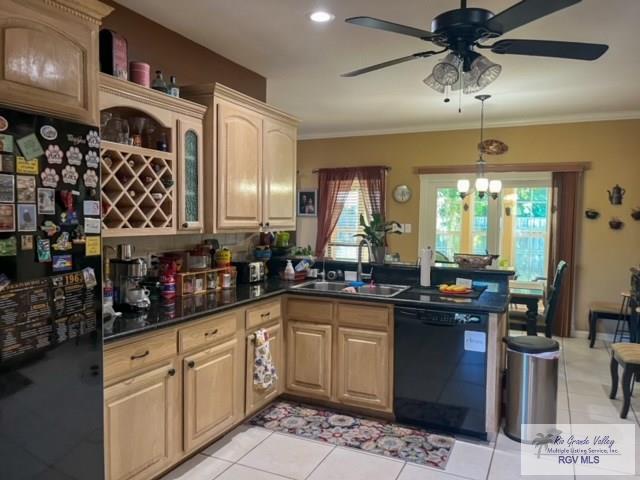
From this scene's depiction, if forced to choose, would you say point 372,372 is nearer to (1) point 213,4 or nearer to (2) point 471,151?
(1) point 213,4

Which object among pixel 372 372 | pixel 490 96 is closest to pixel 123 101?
pixel 372 372

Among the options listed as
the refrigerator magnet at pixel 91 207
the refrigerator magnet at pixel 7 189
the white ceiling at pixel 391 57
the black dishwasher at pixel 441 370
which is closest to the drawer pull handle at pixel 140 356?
the refrigerator magnet at pixel 91 207

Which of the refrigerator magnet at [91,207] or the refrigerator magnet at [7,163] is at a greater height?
the refrigerator magnet at [7,163]

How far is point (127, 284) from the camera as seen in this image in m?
2.72

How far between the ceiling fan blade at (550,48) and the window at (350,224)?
15.1ft

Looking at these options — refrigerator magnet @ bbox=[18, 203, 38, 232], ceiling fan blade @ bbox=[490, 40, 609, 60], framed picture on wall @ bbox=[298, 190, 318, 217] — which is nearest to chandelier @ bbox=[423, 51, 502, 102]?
ceiling fan blade @ bbox=[490, 40, 609, 60]

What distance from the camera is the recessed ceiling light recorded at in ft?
9.27

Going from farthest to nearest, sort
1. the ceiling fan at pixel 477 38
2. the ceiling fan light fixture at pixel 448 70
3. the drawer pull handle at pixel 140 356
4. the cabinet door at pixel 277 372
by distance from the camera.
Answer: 1. the cabinet door at pixel 277 372
2. the ceiling fan light fixture at pixel 448 70
3. the drawer pull handle at pixel 140 356
4. the ceiling fan at pixel 477 38

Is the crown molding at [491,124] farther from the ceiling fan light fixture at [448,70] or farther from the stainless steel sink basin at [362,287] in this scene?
the ceiling fan light fixture at [448,70]

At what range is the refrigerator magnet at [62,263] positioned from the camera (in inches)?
69.4

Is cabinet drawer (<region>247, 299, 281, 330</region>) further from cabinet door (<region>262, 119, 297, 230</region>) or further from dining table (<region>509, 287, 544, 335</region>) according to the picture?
dining table (<region>509, 287, 544, 335</region>)

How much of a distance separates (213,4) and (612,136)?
487 cm

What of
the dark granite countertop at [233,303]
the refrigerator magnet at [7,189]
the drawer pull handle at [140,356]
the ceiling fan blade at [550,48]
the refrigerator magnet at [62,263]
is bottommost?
the drawer pull handle at [140,356]

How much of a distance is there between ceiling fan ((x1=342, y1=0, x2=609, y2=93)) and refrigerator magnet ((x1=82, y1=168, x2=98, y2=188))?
1.27 m
